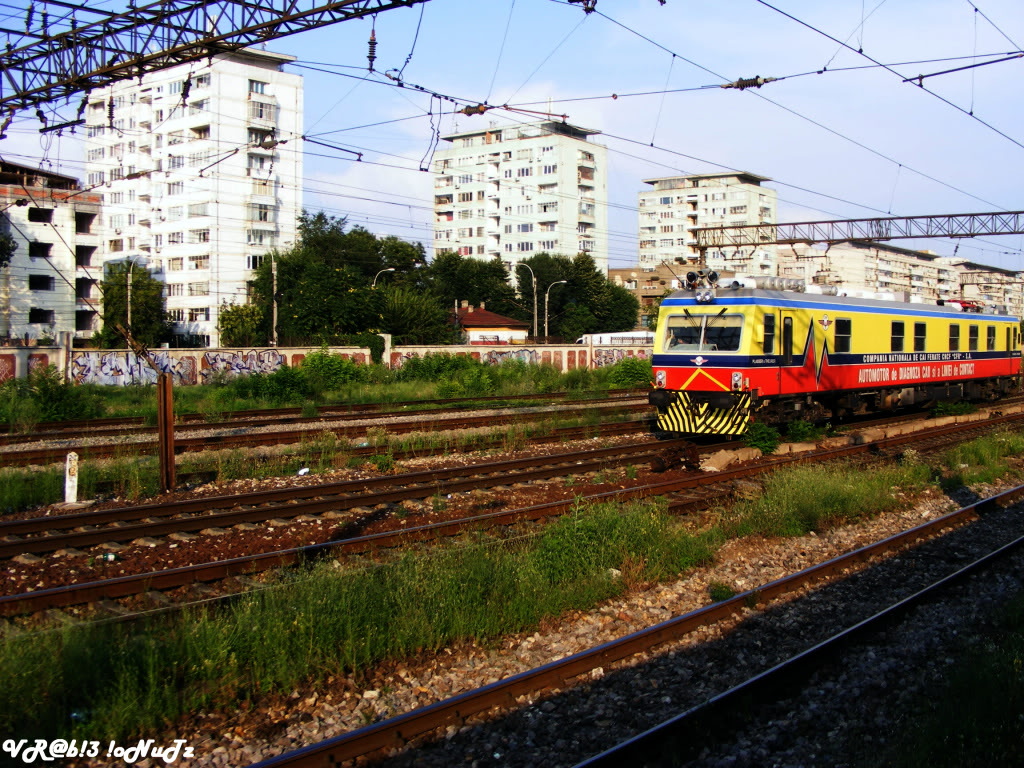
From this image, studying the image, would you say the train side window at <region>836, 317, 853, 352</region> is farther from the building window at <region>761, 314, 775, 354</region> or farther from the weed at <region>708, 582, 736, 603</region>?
the weed at <region>708, 582, 736, 603</region>

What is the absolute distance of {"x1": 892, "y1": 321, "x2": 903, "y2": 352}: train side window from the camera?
18938 millimetres

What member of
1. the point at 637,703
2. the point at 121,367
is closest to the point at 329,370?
the point at 121,367

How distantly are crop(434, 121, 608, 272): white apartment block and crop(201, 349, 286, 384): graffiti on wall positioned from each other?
57381 millimetres

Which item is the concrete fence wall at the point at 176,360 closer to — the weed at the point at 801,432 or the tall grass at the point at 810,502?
the weed at the point at 801,432

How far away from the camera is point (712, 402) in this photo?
49.1 ft

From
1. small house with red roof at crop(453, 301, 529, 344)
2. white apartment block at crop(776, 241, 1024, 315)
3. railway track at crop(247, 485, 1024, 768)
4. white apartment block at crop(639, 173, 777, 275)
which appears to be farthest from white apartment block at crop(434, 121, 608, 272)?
railway track at crop(247, 485, 1024, 768)

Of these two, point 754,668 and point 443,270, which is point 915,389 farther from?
point 443,270

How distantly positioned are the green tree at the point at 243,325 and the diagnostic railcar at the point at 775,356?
41.8 m

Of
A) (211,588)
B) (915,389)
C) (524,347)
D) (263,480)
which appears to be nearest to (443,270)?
(524,347)

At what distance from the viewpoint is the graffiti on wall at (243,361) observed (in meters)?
31.3

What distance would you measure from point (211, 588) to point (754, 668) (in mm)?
4624

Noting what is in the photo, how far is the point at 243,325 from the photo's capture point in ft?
177

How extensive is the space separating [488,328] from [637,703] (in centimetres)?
5754

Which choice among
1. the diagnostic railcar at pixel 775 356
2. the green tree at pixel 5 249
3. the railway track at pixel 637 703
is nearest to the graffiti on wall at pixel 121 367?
the diagnostic railcar at pixel 775 356
